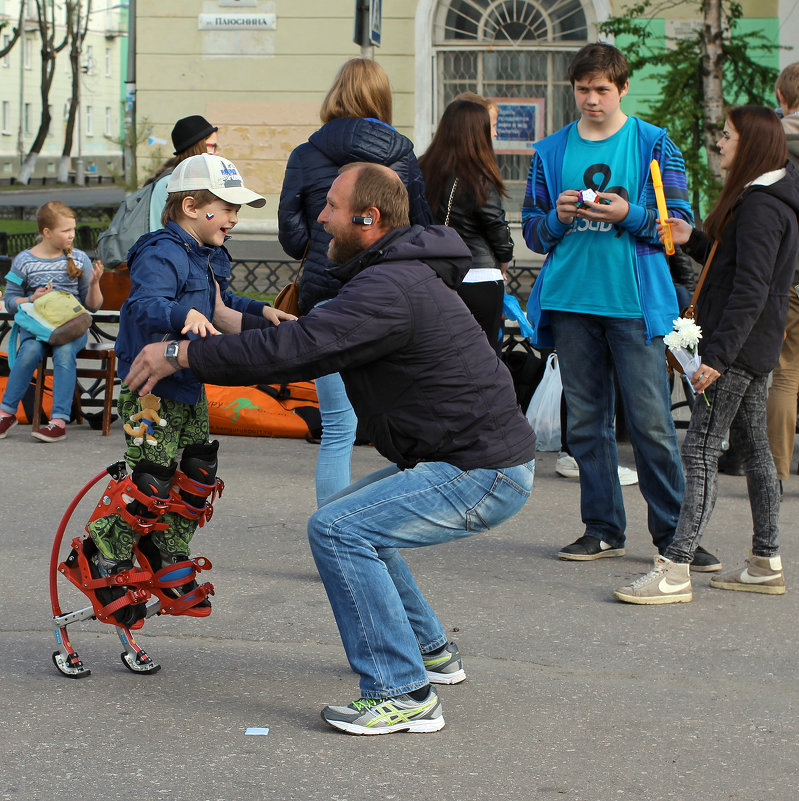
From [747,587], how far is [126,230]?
3.64 meters

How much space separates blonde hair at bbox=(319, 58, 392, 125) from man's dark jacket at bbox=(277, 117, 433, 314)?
2.1 inches

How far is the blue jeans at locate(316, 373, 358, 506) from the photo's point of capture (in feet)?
17.1

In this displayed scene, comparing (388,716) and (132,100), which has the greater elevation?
(132,100)

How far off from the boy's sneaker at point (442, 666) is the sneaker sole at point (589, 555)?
1.65 metres

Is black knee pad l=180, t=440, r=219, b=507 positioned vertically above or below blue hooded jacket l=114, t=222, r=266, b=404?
below

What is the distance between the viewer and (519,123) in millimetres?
18062

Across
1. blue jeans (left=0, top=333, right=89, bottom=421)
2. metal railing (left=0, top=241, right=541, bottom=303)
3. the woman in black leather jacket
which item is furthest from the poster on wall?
the woman in black leather jacket

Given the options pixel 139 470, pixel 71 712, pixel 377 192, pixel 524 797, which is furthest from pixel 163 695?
pixel 377 192

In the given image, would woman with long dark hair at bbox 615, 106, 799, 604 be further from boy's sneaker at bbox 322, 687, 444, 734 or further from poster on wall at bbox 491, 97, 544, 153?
poster on wall at bbox 491, 97, 544, 153

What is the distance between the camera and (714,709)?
4.06 m

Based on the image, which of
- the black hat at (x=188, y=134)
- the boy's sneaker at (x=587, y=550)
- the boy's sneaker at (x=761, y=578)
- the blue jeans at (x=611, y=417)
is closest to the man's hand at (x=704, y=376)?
the blue jeans at (x=611, y=417)

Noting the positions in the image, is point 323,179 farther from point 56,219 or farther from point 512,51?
point 512,51

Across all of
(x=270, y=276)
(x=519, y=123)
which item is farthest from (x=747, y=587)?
(x=519, y=123)

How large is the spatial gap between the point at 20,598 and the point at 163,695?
130 cm
